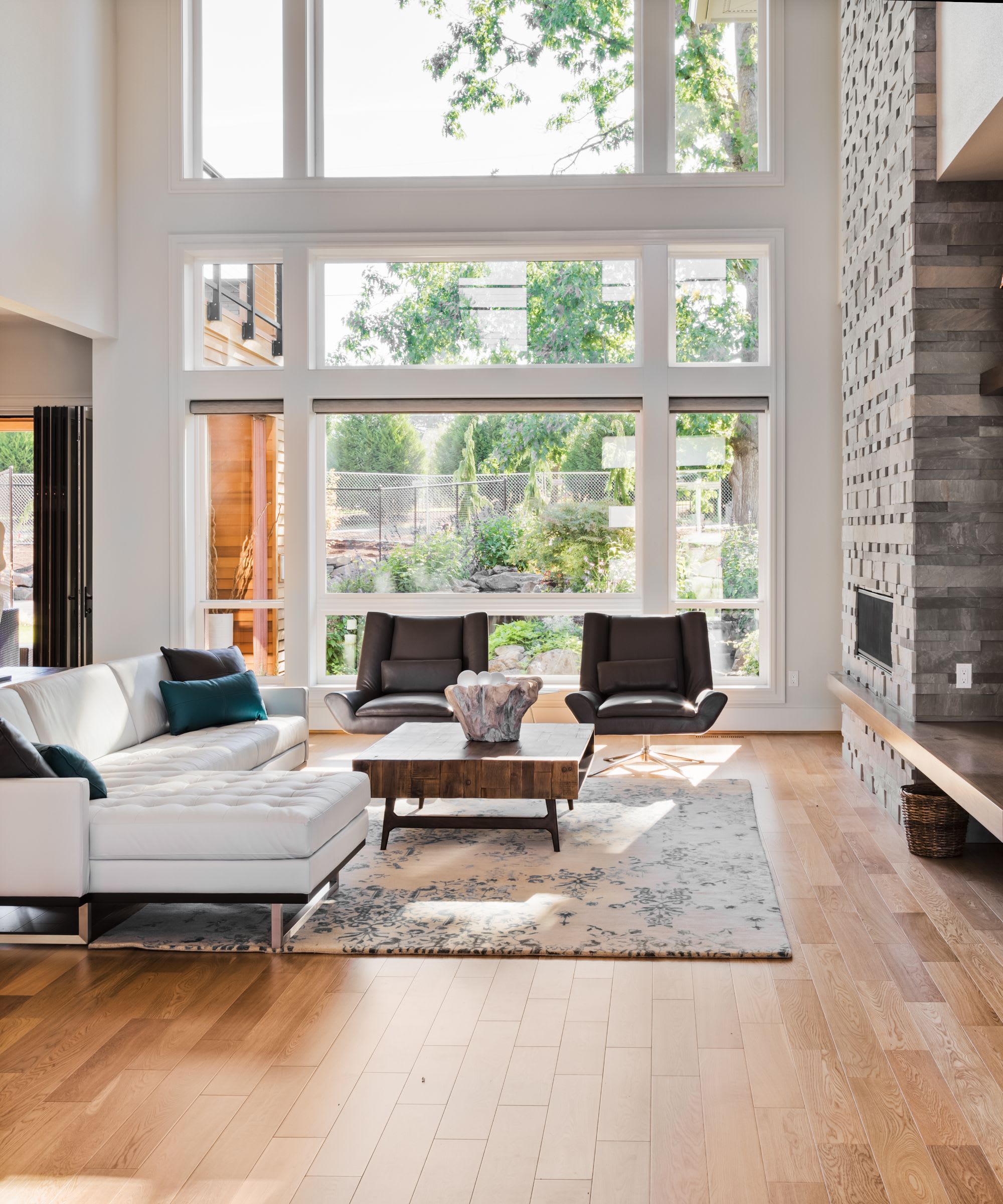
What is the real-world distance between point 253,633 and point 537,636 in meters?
2.14

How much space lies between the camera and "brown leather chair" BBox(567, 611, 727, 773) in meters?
6.56

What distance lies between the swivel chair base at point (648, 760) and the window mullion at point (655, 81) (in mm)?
4075

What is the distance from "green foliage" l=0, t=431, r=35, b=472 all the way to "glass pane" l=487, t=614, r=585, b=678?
13.0 ft

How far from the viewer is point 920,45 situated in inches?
204

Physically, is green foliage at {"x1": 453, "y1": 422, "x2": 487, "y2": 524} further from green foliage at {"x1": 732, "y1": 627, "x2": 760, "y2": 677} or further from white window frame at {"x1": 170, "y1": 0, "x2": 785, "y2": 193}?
green foliage at {"x1": 732, "y1": 627, "x2": 760, "y2": 677}

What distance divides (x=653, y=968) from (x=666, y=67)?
6.71 metres

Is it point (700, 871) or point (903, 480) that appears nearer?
point (700, 871)

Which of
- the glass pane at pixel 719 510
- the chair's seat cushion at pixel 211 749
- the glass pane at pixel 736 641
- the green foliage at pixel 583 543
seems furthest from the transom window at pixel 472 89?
the chair's seat cushion at pixel 211 749

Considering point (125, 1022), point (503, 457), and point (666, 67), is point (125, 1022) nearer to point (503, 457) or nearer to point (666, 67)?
point (503, 457)

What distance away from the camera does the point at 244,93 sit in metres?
8.39

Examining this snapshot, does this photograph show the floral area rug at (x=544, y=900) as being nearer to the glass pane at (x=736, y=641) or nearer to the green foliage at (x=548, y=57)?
the glass pane at (x=736, y=641)

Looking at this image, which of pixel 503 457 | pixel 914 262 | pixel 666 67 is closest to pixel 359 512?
pixel 503 457

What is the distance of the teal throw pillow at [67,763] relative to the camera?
13.2 ft

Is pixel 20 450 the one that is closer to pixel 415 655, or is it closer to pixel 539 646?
pixel 415 655
